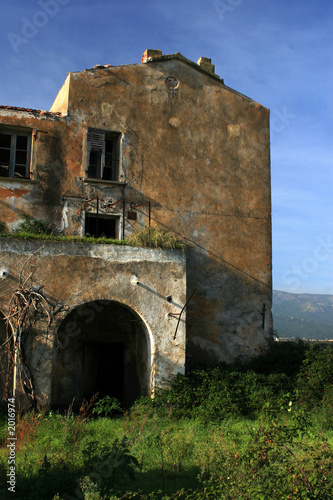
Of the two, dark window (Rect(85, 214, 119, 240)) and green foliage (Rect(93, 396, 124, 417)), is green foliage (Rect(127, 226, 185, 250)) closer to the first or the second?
dark window (Rect(85, 214, 119, 240))

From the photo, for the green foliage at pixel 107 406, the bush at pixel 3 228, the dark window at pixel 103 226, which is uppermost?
the dark window at pixel 103 226

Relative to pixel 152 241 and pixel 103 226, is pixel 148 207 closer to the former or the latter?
pixel 103 226

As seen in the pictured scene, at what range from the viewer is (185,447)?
27.8ft

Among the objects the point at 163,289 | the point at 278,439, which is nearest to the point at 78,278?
the point at 163,289

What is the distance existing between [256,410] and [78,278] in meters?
5.38

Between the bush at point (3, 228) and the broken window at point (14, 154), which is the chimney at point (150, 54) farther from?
the bush at point (3, 228)

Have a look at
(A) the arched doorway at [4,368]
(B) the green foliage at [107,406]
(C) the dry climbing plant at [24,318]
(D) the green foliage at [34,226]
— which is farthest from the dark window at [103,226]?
(B) the green foliage at [107,406]

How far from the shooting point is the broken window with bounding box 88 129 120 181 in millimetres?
14445

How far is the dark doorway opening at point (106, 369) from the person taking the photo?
46.4 ft

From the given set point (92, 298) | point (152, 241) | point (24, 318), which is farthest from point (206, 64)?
point (24, 318)

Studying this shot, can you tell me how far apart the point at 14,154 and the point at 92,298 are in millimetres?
5485

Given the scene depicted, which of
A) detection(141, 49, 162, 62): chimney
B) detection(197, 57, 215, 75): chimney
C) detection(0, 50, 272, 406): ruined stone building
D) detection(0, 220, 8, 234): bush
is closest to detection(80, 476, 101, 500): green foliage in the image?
detection(0, 50, 272, 406): ruined stone building

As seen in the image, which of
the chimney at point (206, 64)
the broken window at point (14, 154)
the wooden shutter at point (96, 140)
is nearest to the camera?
the broken window at point (14, 154)

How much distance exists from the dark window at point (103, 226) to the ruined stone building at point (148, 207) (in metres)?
0.04
